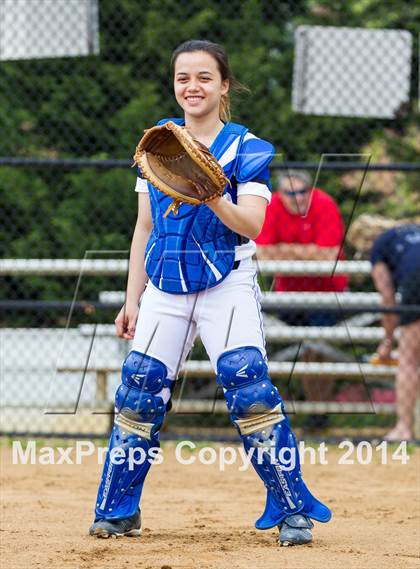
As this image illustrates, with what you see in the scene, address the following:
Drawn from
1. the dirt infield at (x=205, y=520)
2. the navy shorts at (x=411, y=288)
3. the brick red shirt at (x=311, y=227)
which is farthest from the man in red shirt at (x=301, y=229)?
the dirt infield at (x=205, y=520)

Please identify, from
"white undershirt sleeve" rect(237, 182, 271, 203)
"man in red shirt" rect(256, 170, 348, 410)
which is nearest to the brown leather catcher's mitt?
"white undershirt sleeve" rect(237, 182, 271, 203)

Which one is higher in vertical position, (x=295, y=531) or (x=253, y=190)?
(x=253, y=190)

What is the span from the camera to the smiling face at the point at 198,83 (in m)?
3.54

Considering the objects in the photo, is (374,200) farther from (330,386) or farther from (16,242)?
(16,242)

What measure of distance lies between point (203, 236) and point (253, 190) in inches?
8.3

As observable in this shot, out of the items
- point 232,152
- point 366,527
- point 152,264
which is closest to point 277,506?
point 366,527

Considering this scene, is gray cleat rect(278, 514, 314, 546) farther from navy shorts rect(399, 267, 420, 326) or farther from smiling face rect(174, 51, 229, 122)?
navy shorts rect(399, 267, 420, 326)

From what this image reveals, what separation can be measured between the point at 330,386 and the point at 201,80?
153 inches

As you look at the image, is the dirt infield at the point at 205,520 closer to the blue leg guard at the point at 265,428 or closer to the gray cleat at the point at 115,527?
the gray cleat at the point at 115,527

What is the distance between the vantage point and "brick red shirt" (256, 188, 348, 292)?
6.69 m

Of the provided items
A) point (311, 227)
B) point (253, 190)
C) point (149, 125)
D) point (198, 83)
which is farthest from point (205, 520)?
point (149, 125)

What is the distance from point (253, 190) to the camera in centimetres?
349

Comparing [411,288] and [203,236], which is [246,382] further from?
[411,288]

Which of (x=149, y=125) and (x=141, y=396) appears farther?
(x=149, y=125)
